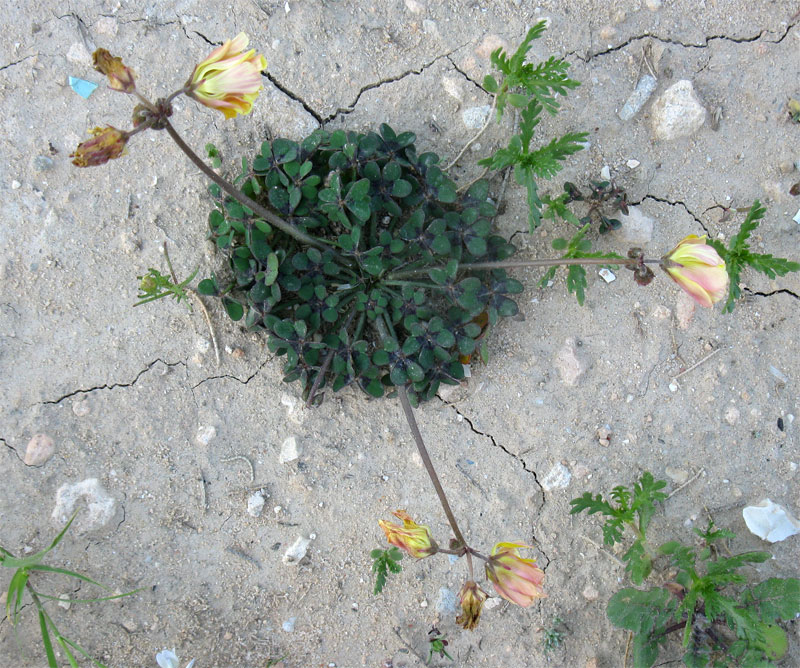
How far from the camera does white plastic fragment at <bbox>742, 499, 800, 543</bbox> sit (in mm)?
2881

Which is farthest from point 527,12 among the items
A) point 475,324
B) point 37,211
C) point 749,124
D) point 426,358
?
point 37,211

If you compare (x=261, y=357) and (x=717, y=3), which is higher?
(x=717, y=3)

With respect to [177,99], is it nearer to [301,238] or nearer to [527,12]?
[301,238]

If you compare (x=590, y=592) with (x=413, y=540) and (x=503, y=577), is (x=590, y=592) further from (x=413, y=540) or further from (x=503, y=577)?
(x=413, y=540)

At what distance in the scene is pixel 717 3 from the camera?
9.70 feet

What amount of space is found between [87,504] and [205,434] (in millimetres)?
562

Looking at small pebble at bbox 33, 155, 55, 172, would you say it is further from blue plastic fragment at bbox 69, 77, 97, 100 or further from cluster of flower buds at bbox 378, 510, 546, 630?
cluster of flower buds at bbox 378, 510, 546, 630

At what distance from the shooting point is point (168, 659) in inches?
111

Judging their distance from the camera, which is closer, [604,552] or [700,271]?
[700,271]

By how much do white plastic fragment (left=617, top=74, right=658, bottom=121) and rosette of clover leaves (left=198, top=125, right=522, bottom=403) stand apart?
0.80m

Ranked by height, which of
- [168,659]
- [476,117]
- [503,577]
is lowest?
[168,659]

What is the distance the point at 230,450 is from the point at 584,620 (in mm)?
1759

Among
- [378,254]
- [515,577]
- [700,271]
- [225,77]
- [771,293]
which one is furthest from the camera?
[771,293]

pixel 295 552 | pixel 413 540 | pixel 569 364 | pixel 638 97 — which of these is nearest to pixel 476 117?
pixel 638 97
